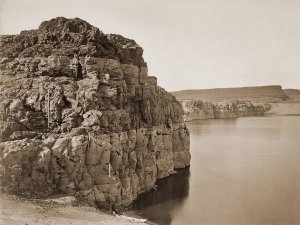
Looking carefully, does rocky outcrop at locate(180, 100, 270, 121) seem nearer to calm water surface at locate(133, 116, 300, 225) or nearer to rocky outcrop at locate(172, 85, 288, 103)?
rocky outcrop at locate(172, 85, 288, 103)

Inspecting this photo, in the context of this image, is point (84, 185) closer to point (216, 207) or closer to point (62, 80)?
point (62, 80)

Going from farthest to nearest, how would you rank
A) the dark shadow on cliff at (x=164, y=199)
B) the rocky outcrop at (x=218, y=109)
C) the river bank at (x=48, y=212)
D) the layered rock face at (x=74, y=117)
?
1. the rocky outcrop at (x=218, y=109)
2. the dark shadow on cliff at (x=164, y=199)
3. the layered rock face at (x=74, y=117)
4. the river bank at (x=48, y=212)

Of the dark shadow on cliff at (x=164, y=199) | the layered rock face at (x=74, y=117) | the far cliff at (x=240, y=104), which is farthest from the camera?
the far cliff at (x=240, y=104)

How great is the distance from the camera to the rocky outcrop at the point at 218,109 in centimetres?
12194

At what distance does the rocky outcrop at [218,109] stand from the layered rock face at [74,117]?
83.9 metres

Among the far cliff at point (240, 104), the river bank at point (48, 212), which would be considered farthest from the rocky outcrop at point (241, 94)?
the river bank at point (48, 212)

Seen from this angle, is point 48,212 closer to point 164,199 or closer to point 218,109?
point 164,199

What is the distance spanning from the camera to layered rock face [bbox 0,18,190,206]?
21750 mm

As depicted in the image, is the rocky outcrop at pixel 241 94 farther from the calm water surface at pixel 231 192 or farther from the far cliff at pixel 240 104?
the calm water surface at pixel 231 192

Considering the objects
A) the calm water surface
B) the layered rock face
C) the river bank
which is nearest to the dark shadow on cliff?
the calm water surface

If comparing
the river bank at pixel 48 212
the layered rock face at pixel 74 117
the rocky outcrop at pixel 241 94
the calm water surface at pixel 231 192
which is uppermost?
the rocky outcrop at pixel 241 94

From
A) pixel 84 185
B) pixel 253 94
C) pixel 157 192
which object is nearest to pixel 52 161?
pixel 84 185

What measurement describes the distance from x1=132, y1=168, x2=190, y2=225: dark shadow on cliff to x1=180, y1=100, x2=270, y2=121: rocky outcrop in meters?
81.0

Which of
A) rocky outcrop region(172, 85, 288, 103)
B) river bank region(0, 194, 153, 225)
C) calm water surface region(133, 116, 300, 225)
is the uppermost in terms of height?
rocky outcrop region(172, 85, 288, 103)
